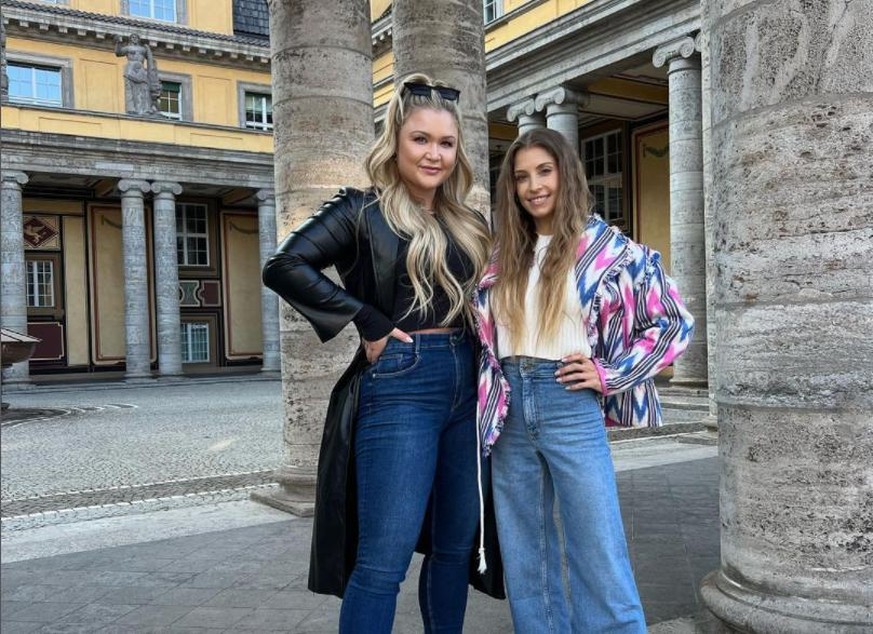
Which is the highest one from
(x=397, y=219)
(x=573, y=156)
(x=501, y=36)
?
(x=501, y=36)

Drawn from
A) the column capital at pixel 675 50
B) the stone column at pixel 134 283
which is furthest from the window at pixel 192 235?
the column capital at pixel 675 50

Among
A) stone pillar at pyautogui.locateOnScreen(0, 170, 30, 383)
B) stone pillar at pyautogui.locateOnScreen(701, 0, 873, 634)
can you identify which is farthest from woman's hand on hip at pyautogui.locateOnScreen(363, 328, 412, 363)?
stone pillar at pyautogui.locateOnScreen(0, 170, 30, 383)

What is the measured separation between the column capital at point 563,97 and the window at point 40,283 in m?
19.9

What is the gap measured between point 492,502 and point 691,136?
13747 millimetres

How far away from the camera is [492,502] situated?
252 cm

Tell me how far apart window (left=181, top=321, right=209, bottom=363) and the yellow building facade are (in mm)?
56

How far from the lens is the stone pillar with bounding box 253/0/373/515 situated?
569 cm

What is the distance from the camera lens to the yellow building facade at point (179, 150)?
2027cm

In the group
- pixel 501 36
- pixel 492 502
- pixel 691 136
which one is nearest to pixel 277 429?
pixel 691 136

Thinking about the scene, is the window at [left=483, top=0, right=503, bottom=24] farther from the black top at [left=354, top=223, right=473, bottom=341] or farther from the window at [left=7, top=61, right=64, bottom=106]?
the black top at [left=354, top=223, right=473, bottom=341]

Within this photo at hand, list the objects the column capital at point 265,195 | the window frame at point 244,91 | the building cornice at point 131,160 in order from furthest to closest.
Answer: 1. the window frame at point 244,91
2. the column capital at point 265,195
3. the building cornice at point 131,160

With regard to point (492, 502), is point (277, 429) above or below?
below

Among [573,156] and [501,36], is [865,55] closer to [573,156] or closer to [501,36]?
[573,156]

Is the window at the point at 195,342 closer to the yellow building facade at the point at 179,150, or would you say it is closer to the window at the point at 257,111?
the yellow building facade at the point at 179,150
